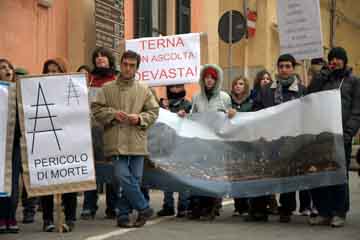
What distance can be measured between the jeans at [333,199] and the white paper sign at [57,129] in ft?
7.79

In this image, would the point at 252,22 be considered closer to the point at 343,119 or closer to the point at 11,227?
the point at 343,119

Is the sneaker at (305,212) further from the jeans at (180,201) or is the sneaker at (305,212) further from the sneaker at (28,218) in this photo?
the sneaker at (28,218)

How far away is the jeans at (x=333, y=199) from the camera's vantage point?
8.72 metres

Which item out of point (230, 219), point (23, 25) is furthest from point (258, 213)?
point (23, 25)

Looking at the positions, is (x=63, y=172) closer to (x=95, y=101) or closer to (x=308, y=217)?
(x=95, y=101)

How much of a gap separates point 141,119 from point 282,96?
1.67 metres

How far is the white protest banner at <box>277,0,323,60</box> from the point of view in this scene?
35.5 ft

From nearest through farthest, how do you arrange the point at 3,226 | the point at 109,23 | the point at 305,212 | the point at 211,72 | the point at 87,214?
1. the point at 3,226
2. the point at 211,72
3. the point at 87,214
4. the point at 305,212
5. the point at 109,23

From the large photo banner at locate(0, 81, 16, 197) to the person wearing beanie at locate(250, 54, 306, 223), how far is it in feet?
9.22

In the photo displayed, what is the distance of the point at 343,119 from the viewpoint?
8.77m

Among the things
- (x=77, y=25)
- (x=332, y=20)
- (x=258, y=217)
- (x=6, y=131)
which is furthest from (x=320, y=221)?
(x=332, y=20)

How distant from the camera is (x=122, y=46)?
11.7 metres

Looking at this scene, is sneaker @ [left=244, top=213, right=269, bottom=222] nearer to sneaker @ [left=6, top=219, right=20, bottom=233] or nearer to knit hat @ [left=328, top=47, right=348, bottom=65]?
knit hat @ [left=328, top=47, right=348, bottom=65]

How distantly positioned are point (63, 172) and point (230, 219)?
7.64ft
